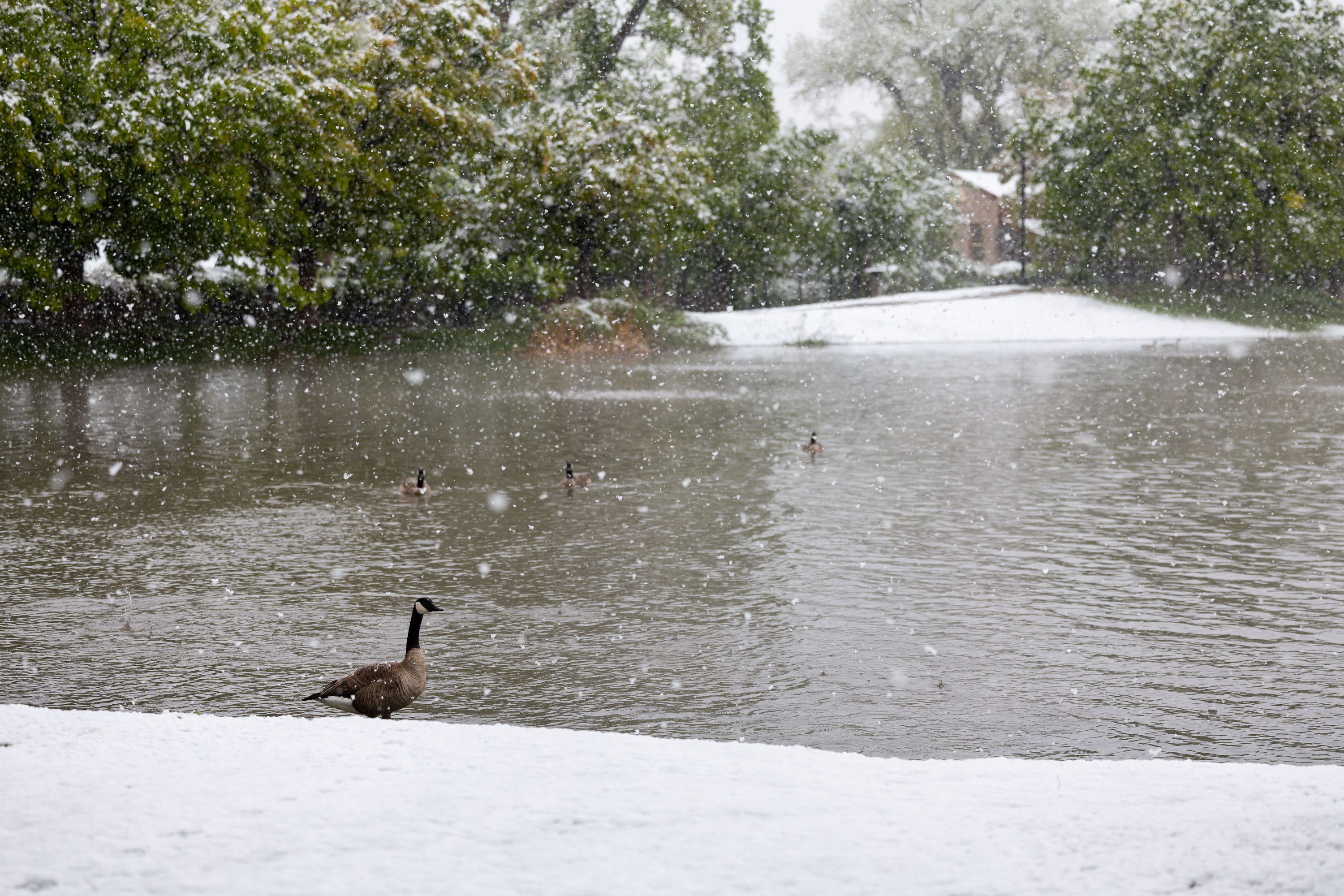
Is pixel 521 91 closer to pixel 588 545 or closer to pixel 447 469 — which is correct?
pixel 447 469

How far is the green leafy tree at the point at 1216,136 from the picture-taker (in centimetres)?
5181

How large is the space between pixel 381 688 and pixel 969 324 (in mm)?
44028

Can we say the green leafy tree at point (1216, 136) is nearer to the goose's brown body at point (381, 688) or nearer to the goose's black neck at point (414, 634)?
the goose's black neck at point (414, 634)

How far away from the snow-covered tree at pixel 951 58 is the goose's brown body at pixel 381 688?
3102 inches

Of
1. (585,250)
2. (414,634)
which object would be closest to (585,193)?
(585,250)

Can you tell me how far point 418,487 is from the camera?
15086mm

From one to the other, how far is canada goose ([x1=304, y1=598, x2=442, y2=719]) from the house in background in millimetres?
69608

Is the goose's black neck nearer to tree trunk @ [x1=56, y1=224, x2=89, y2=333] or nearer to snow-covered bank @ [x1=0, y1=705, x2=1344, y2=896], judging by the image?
snow-covered bank @ [x1=0, y1=705, x2=1344, y2=896]

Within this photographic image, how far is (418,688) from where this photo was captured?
7371 millimetres

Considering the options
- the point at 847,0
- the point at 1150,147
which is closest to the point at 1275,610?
the point at 1150,147

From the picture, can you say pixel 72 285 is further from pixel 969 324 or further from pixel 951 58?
pixel 951 58

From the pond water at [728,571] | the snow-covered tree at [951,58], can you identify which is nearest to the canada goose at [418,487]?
the pond water at [728,571]

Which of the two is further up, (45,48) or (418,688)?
(45,48)

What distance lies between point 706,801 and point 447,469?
12558 mm
